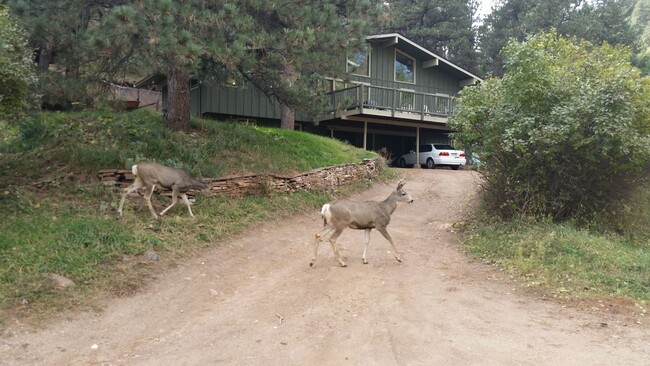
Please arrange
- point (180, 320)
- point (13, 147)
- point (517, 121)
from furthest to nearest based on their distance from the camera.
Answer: point (13, 147), point (517, 121), point (180, 320)

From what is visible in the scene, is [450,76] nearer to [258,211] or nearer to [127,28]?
[258,211]

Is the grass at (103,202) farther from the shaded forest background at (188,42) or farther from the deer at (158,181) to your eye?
the shaded forest background at (188,42)

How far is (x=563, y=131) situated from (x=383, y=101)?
1523 centimetres

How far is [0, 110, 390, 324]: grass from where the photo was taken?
754 cm

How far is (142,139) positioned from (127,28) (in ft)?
17.3

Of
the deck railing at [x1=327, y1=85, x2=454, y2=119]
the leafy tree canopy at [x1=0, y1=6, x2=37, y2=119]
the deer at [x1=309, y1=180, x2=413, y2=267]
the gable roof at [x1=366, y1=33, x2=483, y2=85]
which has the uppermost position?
the gable roof at [x1=366, y1=33, x2=483, y2=85]

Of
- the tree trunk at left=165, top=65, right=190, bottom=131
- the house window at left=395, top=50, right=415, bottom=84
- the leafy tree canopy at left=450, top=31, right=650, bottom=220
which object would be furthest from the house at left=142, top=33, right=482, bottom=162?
the leafy tree canopy at left=450, top=31, right=650, bottom=220

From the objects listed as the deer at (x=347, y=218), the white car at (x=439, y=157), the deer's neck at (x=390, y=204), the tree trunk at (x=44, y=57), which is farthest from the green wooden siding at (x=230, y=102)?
the deer at (x=347, y=218)

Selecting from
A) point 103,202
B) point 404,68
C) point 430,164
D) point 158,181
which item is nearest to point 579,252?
point 158,181

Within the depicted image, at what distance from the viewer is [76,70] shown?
12.6 m

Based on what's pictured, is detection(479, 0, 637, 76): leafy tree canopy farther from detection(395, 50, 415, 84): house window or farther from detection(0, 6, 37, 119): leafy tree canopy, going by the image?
detection(0, 6, 37, 119): leafy tree canopy

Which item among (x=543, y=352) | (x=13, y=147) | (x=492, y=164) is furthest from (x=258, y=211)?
(x=543, y=352)

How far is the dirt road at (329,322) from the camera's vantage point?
18.6 feet

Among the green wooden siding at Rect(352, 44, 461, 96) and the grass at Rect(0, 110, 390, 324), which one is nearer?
the grass at Rect(0, 110, 390, 324)
